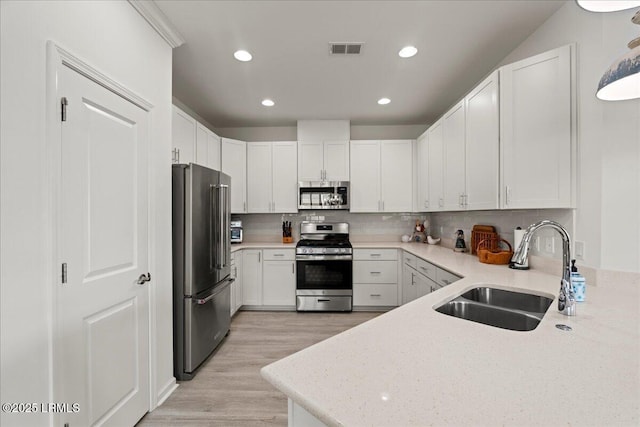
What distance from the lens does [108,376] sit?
5.06 ft

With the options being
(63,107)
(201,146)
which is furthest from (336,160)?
(63,107)

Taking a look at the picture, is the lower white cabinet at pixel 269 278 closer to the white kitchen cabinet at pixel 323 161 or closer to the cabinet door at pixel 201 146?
the white kitchen cabinet at pixel 323 161

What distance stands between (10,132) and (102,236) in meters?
0.63

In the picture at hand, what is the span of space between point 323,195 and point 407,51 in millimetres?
2291

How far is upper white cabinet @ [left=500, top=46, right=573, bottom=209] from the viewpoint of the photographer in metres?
1.79

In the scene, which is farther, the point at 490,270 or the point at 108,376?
the point at 490,270

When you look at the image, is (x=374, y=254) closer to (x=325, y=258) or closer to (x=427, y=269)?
(x=325, y=258)

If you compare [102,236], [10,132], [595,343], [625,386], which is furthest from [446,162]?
[10,132]

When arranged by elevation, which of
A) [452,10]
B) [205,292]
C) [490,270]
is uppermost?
[452,10]

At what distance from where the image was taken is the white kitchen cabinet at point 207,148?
3322 millimetres

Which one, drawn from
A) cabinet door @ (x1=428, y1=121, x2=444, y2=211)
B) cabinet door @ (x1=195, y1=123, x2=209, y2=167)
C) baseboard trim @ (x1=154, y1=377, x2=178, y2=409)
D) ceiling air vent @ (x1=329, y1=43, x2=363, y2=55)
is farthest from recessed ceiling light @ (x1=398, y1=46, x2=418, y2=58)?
baseboard trim @ (x1=154, y1=377, x2=178, y2=409)

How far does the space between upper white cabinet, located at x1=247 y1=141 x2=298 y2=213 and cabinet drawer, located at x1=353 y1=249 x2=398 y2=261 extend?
1176 mm

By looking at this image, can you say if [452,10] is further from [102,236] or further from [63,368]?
Answer: [63,368]

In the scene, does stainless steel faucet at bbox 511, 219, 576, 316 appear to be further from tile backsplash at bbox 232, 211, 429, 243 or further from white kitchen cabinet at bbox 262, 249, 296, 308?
tile backsplash at bbox 232, 211, 429, 243
